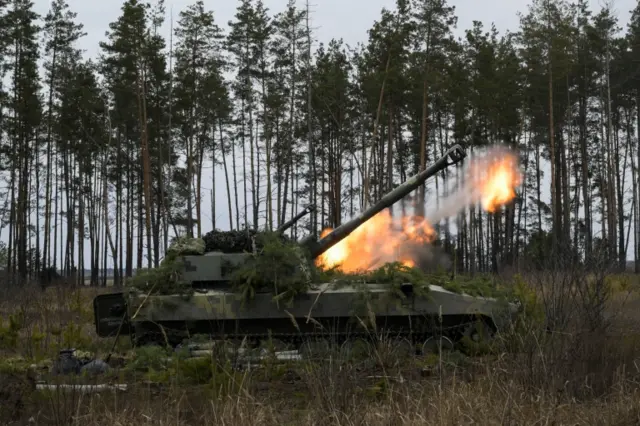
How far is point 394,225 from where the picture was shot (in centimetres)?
1530

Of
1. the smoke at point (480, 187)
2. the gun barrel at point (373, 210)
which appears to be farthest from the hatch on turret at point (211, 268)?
the smoke at point (480, 187)

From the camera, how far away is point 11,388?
760 cm

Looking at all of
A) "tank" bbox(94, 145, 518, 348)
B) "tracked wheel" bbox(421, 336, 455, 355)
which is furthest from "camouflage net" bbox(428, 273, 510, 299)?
"tracked wheel" bbox(421, 336, 455, 355)

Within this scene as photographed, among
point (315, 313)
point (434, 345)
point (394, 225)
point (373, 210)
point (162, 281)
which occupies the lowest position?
point (434, 345)

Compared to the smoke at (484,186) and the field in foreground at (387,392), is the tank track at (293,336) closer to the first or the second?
the field in foreground at (387,392)

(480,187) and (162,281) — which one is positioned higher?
(480,187)

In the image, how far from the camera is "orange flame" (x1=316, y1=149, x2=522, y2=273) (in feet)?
47.6

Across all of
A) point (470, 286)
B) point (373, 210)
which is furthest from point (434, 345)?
point (373, 210)

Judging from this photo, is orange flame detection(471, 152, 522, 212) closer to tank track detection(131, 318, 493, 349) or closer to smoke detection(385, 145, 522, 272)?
smoke detection(385, 145, 522, 272)

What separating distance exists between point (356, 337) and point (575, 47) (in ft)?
102

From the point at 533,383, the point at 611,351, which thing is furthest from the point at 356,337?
the point at 533,383

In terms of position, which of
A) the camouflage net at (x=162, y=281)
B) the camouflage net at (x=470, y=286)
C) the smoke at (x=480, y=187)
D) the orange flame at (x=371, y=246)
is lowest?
the camouflage net at (x=470, y=286)

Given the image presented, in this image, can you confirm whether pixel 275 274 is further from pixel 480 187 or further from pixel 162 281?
pixel 480 187

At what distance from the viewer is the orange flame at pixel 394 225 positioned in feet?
47.6
